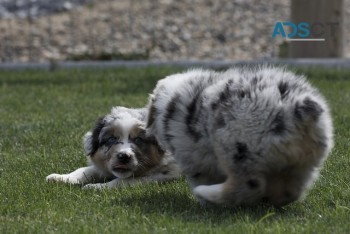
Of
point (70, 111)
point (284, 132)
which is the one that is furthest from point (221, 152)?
point (70, 111)

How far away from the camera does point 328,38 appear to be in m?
13.0

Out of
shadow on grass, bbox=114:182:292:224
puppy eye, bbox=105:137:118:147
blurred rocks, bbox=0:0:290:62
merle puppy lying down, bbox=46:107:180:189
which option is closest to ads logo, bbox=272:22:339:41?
blurred rocks, bbox=0:0:290:62

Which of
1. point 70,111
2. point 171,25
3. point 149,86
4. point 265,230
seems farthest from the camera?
point 171,25

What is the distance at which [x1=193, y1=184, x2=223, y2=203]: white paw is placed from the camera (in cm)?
530

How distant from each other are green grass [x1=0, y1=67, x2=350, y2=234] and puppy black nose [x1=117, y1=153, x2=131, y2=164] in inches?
11.0

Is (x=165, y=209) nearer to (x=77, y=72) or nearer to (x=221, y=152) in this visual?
(x=221, y=152)

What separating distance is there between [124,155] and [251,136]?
1.54 meters

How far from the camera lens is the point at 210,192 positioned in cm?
533

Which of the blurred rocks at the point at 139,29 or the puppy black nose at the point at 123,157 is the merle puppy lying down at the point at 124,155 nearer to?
the puppy black nose at the point at 123,157

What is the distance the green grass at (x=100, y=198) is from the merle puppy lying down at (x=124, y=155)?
0.73 ft

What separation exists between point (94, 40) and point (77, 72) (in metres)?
2.82

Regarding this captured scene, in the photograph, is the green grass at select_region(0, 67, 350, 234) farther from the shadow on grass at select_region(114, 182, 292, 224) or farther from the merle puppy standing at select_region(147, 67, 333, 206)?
the merle puppy standing at select_region(147, 67, 333, 206)

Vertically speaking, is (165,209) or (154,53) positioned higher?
(165,209)

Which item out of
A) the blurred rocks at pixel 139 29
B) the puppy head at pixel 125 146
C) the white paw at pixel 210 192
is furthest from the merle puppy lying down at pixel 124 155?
the blurred rocks at pixel 139 29
